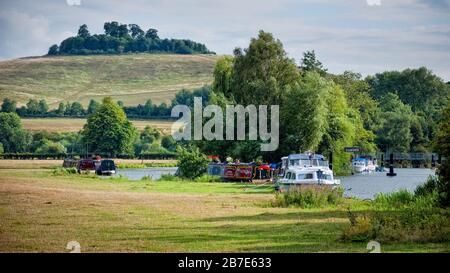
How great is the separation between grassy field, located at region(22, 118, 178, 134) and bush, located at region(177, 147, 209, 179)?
3179 mm

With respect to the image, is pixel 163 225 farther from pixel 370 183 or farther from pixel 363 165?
pixel 363 165

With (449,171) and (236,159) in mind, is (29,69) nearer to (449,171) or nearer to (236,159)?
(449,171)

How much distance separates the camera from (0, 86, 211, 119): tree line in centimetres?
2600

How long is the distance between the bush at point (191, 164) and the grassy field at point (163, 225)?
2728 cm

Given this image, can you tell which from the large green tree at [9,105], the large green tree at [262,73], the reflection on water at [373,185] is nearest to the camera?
the large green tree at [9,105]

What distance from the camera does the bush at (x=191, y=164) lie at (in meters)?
60.4

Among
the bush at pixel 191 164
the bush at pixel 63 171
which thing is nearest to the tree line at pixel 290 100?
the bush at pixel 191 164

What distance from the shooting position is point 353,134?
7212 cm

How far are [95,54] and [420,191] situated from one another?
18.4m

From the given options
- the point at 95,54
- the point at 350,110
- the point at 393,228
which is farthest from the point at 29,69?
the point at 350,110

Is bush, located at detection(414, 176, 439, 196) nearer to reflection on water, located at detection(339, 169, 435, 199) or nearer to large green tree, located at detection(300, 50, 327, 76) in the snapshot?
reflection on water, located at detection(339, 169, 435, 199)

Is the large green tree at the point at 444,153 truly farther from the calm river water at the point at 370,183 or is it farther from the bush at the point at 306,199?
the calm river water at the point at 370,183

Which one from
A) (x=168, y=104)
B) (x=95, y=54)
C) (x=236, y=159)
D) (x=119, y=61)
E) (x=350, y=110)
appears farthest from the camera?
(x=350, y=110)

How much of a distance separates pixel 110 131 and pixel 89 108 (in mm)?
31702
